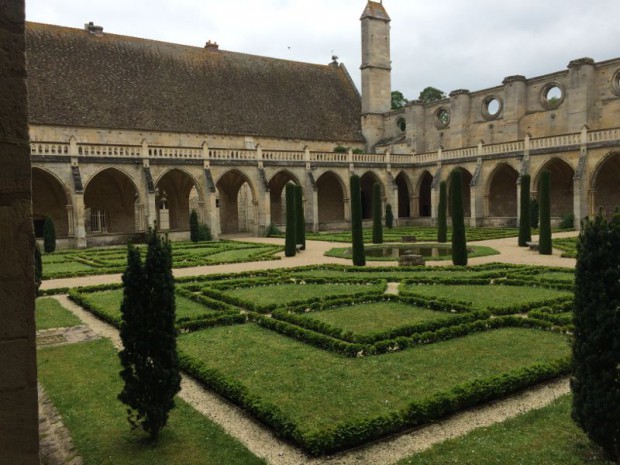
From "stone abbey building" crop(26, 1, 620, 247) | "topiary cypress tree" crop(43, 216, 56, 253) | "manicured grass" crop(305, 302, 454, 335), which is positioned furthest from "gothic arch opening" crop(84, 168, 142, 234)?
"manicured grass" crop(305, 302, 454, 335)

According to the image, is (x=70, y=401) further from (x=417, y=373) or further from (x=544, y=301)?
(x=544, y=301)

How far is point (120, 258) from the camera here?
2320 centimetres

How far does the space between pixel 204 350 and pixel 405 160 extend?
36.1m

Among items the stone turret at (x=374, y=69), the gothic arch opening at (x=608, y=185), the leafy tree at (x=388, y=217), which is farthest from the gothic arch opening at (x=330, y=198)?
the gothic arch opening at (x=608, y=185)

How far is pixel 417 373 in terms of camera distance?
7297 millimetres

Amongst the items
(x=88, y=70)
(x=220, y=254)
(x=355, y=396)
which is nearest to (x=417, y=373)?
(x=355, y=396)

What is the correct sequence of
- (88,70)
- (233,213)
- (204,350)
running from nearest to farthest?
(204,350) < (88,70) < (233,213)

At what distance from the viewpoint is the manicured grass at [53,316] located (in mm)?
11035

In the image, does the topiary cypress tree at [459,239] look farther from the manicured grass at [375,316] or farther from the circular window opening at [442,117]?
the circular window opening at [442,117]

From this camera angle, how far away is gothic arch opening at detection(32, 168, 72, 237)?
107 feet

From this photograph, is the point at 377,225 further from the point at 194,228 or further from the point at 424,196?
the point at 424,196

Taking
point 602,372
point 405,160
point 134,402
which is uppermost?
point 405,160

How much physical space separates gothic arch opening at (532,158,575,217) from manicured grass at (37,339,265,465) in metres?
34.4

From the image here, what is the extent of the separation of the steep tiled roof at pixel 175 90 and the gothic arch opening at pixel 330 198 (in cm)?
372
